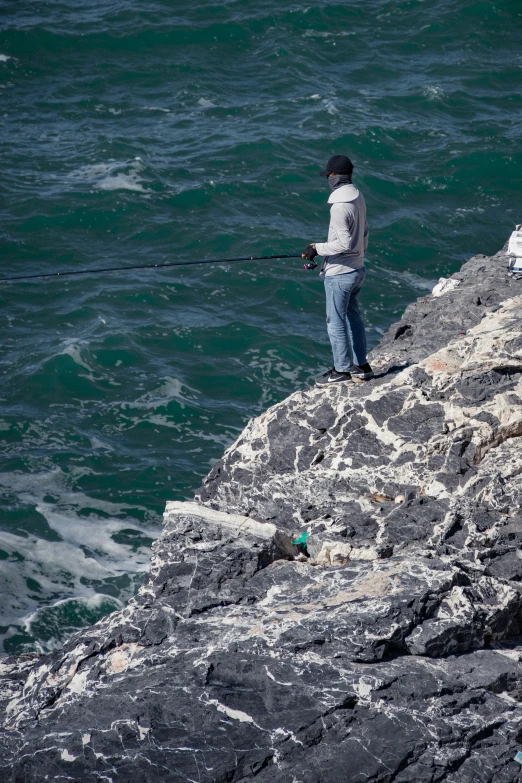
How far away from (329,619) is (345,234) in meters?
3.45

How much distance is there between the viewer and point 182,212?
18.8 m

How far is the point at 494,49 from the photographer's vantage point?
1035 inches

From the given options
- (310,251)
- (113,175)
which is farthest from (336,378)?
(113,175)

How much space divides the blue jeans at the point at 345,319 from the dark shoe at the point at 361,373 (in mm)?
46

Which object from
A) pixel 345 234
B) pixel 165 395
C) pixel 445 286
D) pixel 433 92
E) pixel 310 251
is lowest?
pixel 165 395

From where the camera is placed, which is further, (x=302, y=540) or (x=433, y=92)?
(x=433, y=92)

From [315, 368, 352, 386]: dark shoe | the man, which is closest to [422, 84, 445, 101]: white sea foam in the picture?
the man

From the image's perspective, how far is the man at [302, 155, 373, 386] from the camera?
773cm

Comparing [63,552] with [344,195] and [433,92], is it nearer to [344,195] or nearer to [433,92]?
[344,195]

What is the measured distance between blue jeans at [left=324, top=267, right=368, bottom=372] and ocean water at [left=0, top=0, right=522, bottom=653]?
12.3ft

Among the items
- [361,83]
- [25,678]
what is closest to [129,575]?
[25,678]

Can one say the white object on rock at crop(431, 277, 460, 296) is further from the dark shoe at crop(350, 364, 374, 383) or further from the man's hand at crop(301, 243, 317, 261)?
the man's hand at crop(301, 243, 317, 261)

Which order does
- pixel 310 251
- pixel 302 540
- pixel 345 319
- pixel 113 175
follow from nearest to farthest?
pixel 302 540
pixel 310 251
pixel 345 319
pixel 113 175

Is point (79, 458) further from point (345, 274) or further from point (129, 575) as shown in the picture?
point (345, 274)
